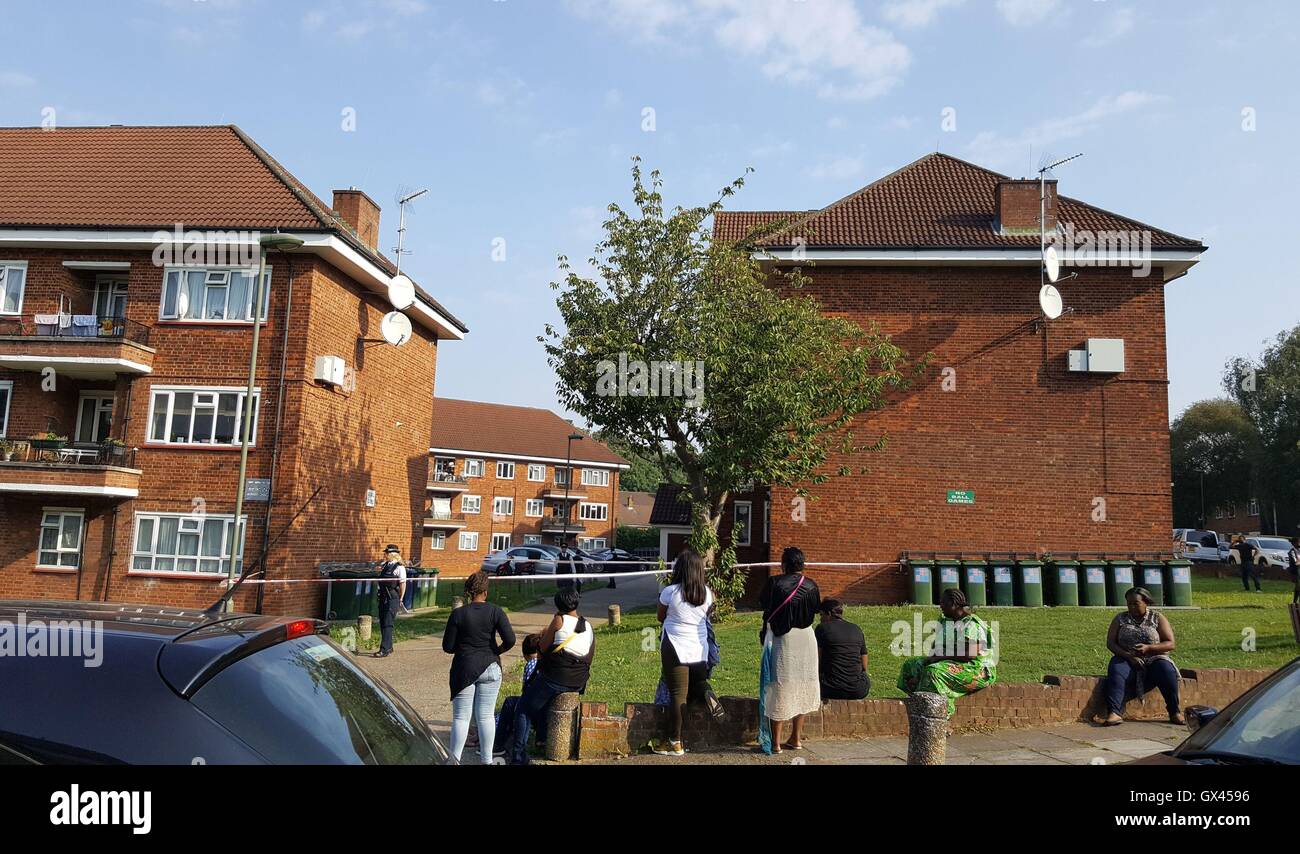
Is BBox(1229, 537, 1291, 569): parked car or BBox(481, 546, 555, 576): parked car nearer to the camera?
BBox(1229, 537, 1291, 569): parked car

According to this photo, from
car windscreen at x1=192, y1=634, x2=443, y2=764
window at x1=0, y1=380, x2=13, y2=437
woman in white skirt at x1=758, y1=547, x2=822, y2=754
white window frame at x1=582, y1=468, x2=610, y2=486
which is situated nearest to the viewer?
car windscreen at x1=192, y1=634, x2=443, y2=764

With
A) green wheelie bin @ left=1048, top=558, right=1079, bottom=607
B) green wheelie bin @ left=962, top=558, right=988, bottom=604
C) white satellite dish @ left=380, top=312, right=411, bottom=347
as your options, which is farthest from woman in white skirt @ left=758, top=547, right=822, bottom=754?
white satellite dish @ left=380, top=312, right=411, bottom=347

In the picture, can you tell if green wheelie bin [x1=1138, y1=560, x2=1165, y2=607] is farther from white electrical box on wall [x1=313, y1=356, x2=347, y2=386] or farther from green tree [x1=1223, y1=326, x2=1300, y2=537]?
green tree [x1=1223, y1=326, x2=1300, y2=537]

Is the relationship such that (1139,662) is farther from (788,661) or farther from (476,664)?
(476,664)

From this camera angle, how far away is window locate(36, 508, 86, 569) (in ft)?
69.5

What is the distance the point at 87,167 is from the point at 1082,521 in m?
28.4

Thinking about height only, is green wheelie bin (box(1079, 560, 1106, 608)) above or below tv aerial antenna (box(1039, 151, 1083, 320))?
below

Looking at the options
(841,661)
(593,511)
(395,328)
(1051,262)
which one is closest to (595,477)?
(593,511)

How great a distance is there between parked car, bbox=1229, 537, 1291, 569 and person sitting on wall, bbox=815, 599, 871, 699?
31770 millimetres

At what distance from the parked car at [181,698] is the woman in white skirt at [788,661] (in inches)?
200

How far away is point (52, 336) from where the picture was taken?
21.3 meters

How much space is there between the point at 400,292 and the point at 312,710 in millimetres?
21978

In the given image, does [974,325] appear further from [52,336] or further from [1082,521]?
[52,336]
